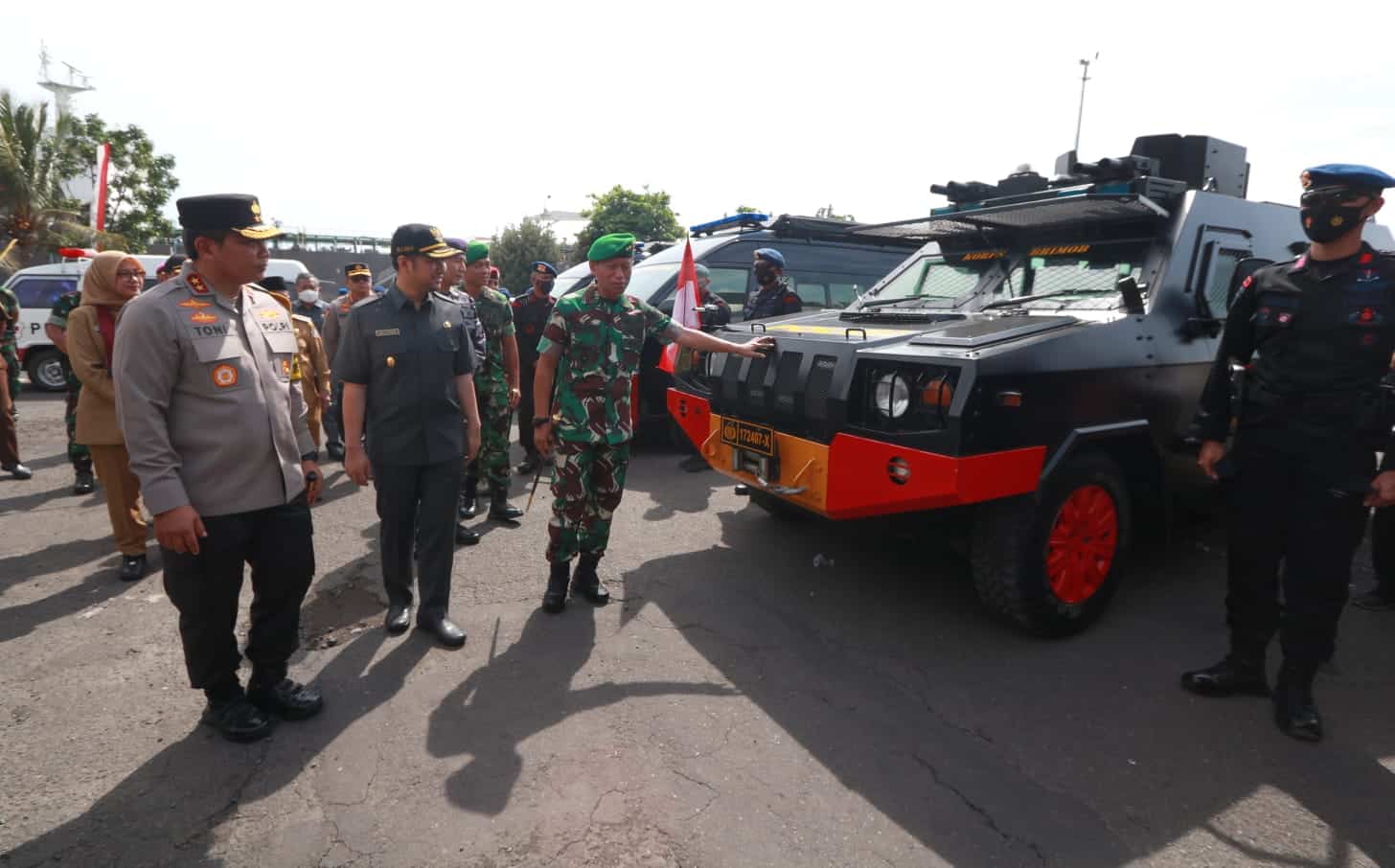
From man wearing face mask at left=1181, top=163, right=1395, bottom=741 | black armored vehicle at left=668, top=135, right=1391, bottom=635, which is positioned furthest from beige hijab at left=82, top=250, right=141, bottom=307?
man wearing face mask at left=1181, top=163, right=1395, bottom=741

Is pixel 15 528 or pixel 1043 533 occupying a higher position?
pixel 1043 533

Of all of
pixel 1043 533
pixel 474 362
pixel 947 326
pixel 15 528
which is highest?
pixel 947 326

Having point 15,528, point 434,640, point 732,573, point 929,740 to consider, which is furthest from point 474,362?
point 15,528

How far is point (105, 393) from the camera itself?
406cm

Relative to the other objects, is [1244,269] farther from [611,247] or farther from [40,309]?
[40,309]

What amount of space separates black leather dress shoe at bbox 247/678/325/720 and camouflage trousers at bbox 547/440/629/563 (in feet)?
4.00

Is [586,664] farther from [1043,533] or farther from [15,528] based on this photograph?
[15,528]

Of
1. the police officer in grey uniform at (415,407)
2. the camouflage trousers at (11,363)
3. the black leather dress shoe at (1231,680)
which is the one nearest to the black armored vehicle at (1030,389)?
the black leather dress shoe at (1231,680)

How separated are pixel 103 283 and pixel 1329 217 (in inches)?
221

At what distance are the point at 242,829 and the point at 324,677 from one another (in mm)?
912

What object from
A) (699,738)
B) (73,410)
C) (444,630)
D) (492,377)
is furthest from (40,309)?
(699,738)

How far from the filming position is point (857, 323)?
3969mm

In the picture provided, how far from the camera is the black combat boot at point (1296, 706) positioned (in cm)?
266

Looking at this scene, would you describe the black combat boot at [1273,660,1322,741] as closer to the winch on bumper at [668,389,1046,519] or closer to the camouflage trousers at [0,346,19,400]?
the winch on bumper at [668,389,1046,519]
